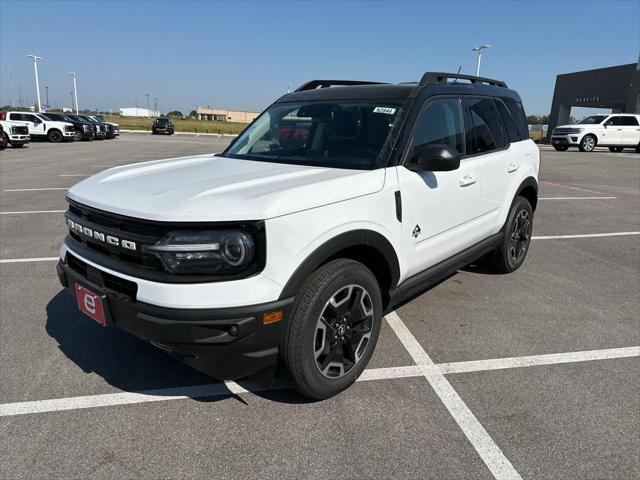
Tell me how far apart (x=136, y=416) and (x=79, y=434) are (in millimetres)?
293

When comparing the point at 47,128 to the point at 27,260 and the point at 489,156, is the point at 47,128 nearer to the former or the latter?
the point at 27,260

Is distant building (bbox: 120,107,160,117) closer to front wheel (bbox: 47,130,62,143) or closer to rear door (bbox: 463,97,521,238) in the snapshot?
front wheel (bbox: 47,130,62,143)

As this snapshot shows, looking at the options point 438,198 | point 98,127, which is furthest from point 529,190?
point 98,127

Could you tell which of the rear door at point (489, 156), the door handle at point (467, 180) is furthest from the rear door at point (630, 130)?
the door handle at point (467, 180)

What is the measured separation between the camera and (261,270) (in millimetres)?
2223

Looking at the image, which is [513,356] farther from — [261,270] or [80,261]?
[80,261]

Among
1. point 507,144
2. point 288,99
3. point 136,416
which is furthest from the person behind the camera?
point 507,144

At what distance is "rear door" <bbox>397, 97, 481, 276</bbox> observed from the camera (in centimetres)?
310

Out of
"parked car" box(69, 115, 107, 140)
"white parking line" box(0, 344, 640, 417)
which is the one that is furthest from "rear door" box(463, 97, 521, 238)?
"parked car" box(69, 115, 107, 140)

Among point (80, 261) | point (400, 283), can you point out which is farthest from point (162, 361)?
point (400, 283)

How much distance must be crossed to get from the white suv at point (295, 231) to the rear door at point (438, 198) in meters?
0.02

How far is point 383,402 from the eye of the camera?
2.79m

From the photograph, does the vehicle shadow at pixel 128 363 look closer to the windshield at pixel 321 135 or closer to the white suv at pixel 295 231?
the white suv at pixel 295 231

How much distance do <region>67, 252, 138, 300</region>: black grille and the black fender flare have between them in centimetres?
78
